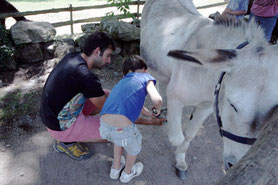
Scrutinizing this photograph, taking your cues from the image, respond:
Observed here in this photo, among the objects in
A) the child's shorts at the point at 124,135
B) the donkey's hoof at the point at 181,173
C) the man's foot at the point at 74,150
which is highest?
the child's shorts at the point at 124,135

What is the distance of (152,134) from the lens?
11.3ft

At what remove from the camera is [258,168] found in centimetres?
76

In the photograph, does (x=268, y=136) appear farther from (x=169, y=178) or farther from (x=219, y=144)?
(x=219, y=144)

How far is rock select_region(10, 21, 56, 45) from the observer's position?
15.2 feet

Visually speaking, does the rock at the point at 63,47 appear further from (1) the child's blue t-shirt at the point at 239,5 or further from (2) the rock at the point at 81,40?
(1) the child's blue t-shirt at the point at 239,5

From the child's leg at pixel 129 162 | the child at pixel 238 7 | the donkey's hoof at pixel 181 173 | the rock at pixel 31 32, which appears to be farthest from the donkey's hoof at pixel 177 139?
the rock at pixel 31 32

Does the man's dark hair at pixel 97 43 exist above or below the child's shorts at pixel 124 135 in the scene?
above

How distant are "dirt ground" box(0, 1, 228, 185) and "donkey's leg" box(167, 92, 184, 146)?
1.76 feet

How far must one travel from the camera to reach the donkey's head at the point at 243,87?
4.24ft

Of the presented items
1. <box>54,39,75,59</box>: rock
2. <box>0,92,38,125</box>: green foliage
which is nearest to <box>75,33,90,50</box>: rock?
<box>54,39,75,59</box>: rock

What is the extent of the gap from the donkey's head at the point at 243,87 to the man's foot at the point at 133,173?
1368 millimetres

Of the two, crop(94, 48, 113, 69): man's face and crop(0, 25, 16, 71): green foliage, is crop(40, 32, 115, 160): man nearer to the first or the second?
crop(94, 48, 113, 69): man's face

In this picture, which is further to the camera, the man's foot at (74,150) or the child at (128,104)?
the man's foot at (74,150)

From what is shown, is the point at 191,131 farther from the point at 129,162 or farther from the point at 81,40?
the point at 81,40
